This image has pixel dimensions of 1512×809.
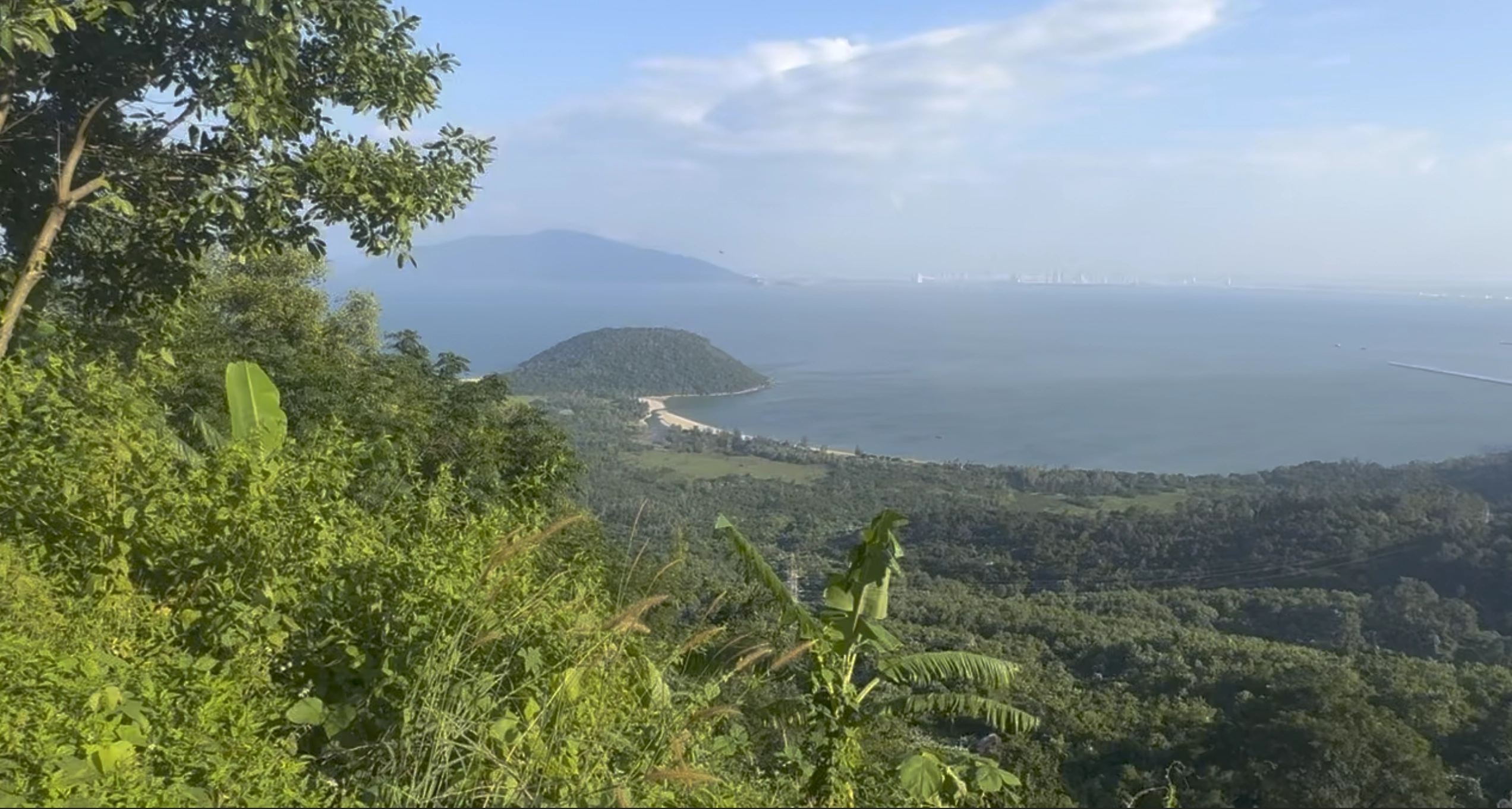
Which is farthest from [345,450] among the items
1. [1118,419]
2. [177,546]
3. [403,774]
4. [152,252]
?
[1118,419]

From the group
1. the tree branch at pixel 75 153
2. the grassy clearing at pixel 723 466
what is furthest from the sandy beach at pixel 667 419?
the tree branch at pixel 75 153

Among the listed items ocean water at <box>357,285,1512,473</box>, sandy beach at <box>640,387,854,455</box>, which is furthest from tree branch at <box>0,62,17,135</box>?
sandy beach at <box>640,387,854,455</box>

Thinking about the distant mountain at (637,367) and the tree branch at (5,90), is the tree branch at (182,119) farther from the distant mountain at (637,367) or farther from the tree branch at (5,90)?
the distant mountain at (637,367)

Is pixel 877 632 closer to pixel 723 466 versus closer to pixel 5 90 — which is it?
pixel 5 90

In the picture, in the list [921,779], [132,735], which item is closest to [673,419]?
[921,779]

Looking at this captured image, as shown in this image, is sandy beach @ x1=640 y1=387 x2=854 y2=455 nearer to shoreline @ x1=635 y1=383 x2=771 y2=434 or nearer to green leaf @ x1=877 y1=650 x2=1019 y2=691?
shoreline @ x1=635 y1=383 x2=771 y2=434

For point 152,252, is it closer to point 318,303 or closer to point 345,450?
point 345,450
